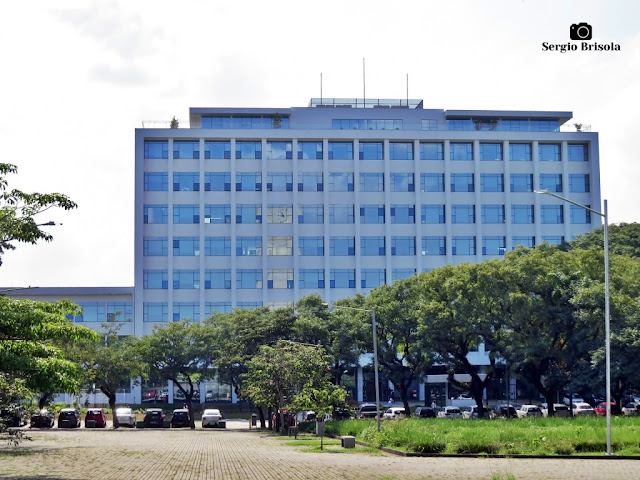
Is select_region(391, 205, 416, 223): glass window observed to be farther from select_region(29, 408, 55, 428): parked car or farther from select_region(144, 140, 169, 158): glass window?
select_region(29, 408, 55, 428): parked car

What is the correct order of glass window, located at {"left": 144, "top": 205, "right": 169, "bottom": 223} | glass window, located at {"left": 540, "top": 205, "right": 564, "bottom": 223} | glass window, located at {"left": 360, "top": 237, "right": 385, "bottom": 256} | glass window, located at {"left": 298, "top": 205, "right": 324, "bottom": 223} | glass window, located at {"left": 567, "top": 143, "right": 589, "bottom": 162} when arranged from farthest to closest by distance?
1. glass window, located at {"left": 567, "top": 143, "right": 589, "bottom": 162}
2. glass window, located at {"left": 540, "top": 205, "right": 564, "bottom": 223}
3. glass window, located at {"left": 360, "top": 237, "right": 385, "bottom": 256}
4. glass window, located at {"left": 298, "top": 205, "right": 324, "bottom": 223}
5. glass window, located at {"left": 144, "top": 205, "right": 169, "bottom": 223}

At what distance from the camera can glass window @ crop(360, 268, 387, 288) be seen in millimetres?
104562

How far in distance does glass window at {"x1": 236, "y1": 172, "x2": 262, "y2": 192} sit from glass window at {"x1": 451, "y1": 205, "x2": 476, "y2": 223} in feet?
73.6

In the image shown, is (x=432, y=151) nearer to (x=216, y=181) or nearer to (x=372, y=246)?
(x=372, y=246)

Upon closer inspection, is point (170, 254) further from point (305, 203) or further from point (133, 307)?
point (305, 203)

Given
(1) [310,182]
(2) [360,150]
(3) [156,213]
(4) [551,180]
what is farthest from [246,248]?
(4) [551,180]

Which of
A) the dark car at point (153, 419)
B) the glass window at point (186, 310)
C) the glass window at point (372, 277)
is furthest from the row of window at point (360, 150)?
the dark car at point (153, 419)

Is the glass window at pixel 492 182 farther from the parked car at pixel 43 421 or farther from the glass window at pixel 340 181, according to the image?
the parked car at pixel 43 421

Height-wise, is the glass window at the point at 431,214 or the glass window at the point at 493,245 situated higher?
the glass window at the point at 431,214

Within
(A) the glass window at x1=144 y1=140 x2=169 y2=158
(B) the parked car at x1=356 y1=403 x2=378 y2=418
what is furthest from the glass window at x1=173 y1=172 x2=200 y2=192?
(B) the parked car at x1=356 y1=403 x2=378 y2=418

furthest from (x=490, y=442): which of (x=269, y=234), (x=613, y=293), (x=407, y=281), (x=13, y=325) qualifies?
(x=269, y=234)

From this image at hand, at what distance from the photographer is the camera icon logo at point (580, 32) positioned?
38.8 meters

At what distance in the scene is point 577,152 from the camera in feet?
356

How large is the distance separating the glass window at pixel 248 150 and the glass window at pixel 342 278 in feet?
52.1
